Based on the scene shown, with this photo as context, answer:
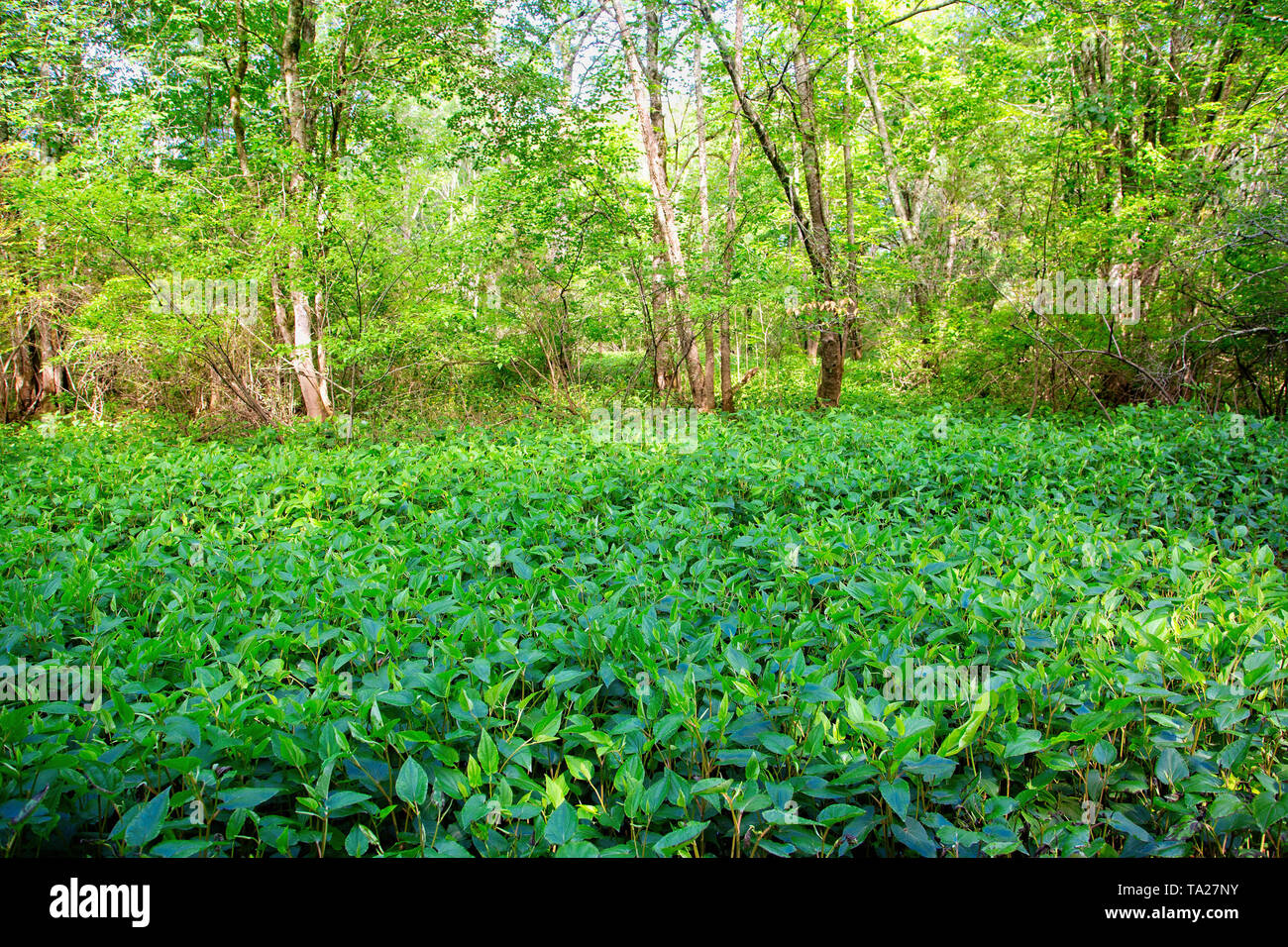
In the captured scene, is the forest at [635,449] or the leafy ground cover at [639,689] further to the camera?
the forest at [635,449]

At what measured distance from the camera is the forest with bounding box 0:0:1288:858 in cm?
142

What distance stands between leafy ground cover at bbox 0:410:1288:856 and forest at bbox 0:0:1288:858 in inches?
0.7

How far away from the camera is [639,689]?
5.24 feet

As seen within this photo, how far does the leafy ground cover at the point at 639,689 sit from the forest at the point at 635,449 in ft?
0.06

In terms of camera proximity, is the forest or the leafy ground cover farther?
the forest

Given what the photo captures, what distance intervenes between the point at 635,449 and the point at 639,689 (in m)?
4.35

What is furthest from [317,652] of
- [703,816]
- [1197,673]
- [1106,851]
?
[1197,673]

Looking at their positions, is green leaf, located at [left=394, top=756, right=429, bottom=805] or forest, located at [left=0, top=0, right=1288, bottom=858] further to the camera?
forest, located at [left=0, top=0, right=1288, bottom=858]

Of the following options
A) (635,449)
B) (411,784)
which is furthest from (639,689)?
(635,449)

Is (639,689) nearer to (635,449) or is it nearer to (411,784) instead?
(411,784)

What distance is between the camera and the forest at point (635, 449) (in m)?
1.42

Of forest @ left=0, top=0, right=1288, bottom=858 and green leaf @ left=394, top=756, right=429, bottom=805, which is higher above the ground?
forest @ left=0, top=0, right=1288, bottom=858

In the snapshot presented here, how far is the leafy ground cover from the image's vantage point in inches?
51.4
